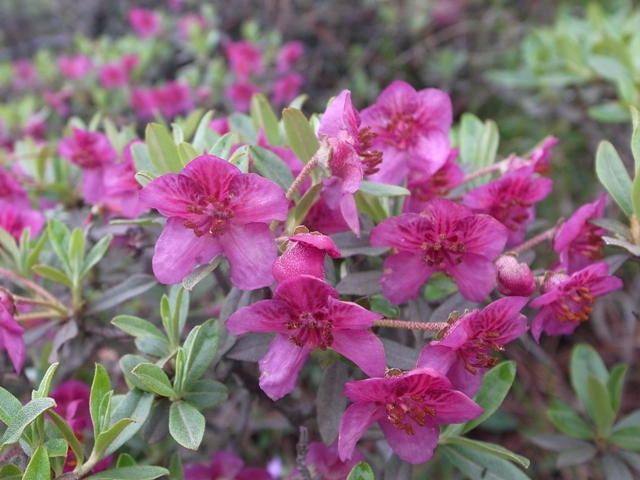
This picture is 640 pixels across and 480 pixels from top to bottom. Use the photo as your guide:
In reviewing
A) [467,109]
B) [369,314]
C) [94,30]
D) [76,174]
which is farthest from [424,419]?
[94,30]

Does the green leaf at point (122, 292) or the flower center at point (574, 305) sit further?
the green leaf at point (122, 292)

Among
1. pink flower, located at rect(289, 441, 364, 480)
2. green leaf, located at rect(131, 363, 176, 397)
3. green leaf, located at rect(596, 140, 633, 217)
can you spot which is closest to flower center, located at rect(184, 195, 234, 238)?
green leaf, located at rect(131, 363, 176, 397)

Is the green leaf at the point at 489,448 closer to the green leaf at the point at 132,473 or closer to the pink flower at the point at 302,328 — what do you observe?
the pink flower at the point at 302,328

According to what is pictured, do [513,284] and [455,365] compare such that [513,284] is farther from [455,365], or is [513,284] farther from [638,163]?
[638,163]

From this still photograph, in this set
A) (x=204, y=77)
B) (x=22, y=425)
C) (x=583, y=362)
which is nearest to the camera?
(x=22, y=425)

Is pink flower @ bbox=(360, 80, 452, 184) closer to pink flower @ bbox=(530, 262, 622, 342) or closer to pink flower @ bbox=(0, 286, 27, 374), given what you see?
pink flower @ bbox=(530, 262, 622, 342)

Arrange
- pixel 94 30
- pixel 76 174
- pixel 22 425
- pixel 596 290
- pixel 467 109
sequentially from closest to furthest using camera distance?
pixel 22 425
pixel 596 290
pixel 76 174
pixel 467 109
pixel 94 30

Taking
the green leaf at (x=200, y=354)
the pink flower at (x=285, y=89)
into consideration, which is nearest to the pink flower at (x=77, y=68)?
the pink flower at (x=285, y=89)
